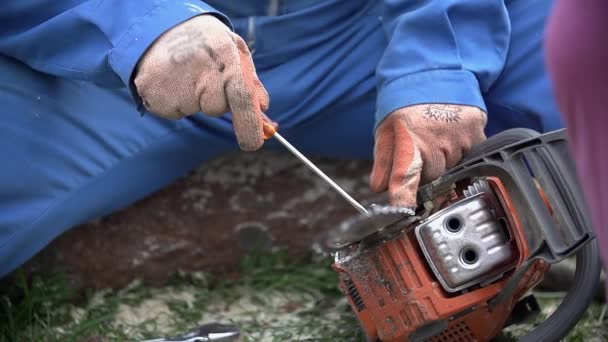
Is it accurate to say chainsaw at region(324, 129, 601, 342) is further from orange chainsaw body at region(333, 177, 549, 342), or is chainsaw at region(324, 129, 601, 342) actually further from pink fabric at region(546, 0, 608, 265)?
pink fabric at region(546, 0, 608, 265)

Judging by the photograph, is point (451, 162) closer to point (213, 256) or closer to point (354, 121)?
point (354, 121)

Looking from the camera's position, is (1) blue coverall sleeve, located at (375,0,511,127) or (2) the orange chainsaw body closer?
(2) the orange chainsaw body

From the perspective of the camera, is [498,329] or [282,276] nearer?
[498,329]

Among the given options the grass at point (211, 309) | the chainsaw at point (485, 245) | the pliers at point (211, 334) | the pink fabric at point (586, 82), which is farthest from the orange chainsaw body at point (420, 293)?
the pink fabric at point (586, 82)

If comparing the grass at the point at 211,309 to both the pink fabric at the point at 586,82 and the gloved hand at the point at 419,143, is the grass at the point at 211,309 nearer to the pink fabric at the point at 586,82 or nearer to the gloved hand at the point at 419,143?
the gloved hand at the point at 419,143

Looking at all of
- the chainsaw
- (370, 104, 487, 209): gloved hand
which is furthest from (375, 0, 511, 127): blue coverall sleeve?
the chainsaw

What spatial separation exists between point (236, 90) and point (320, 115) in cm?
40

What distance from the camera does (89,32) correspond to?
1446mm

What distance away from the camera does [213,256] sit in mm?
1865

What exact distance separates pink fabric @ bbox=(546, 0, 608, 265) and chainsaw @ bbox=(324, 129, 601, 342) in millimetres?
361

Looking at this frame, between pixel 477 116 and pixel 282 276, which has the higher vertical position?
pixel 477 116

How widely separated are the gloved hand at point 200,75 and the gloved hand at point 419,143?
22 centimetres

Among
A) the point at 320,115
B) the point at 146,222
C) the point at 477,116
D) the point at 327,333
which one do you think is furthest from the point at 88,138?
the point at 477,116

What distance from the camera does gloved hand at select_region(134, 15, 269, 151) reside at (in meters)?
1.34
